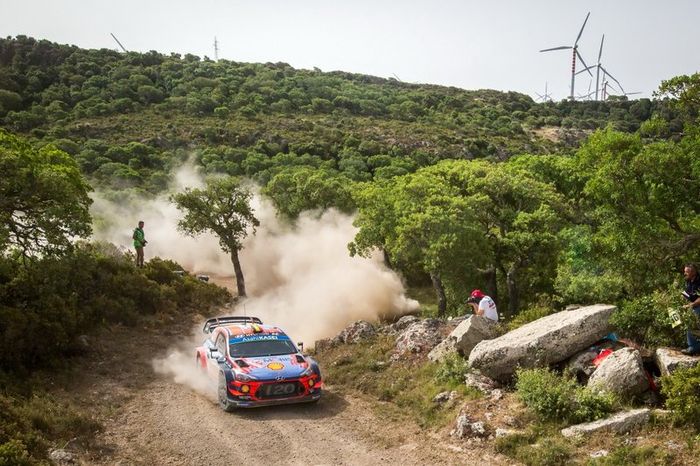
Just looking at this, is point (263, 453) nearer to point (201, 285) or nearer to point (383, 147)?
point (201, 285)

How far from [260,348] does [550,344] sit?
805 cm

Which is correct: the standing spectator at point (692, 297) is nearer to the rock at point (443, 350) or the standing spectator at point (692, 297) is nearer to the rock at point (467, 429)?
the rock at point (467, 429)

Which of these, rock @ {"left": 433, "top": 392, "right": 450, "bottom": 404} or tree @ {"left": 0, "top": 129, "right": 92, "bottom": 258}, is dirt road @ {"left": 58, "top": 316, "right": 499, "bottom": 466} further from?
tree @ {"left": 0, "top": 129, "right": 92, "bottom": 258}

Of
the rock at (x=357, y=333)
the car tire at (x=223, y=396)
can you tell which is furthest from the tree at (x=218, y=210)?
the car tire at (x=223, y=396)

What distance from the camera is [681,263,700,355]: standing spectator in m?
13.1

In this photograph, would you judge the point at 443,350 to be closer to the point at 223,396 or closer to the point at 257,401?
the point at 257,401

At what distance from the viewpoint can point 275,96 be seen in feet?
353

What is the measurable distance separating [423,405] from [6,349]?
41.5ft

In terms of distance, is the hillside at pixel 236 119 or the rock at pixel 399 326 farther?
the hillside at pixel 236 119

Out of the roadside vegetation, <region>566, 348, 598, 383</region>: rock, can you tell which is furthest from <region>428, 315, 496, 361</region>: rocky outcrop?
<region>566, 348, 598, 383</region>: rock

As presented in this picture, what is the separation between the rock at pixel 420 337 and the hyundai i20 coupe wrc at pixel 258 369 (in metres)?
3.54

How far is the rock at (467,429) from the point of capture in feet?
41.2

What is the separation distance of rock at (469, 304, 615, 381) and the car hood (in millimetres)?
Result: 5066

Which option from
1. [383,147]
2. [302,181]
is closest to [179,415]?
[302,181]
